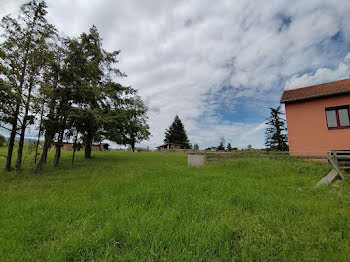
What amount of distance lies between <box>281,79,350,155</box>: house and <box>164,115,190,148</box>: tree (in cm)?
4372

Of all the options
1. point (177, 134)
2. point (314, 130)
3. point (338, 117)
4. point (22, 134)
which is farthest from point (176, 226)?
point (177, 134)

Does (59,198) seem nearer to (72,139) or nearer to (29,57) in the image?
(72,139)

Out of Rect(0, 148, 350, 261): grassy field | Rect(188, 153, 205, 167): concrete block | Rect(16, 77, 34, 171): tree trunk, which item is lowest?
Rect(0, 148, 350, 261): grassy field

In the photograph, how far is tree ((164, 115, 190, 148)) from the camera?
55.4 m

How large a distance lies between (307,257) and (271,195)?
8.84 ft

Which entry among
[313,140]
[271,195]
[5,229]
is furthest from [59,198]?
[313,140]

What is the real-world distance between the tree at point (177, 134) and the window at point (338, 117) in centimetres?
4504

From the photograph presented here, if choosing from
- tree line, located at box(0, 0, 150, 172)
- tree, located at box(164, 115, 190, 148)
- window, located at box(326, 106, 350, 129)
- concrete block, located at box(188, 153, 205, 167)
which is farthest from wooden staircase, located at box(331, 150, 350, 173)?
tree, located at box(164, 115, 190, 148)

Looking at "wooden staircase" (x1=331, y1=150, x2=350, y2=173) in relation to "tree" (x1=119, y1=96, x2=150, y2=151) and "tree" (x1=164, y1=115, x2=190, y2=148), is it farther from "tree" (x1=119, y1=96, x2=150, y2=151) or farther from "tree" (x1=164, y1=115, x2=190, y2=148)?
"tree" (x1=164, y1=115, x2=190, y2=148)

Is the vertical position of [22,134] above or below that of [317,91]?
below

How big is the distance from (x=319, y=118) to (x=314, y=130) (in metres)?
0.95

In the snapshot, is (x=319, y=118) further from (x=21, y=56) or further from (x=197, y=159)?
(x=21, y=56)

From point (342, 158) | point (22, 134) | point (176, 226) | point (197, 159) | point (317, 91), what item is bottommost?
point (176, 226)

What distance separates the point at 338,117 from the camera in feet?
35.0
